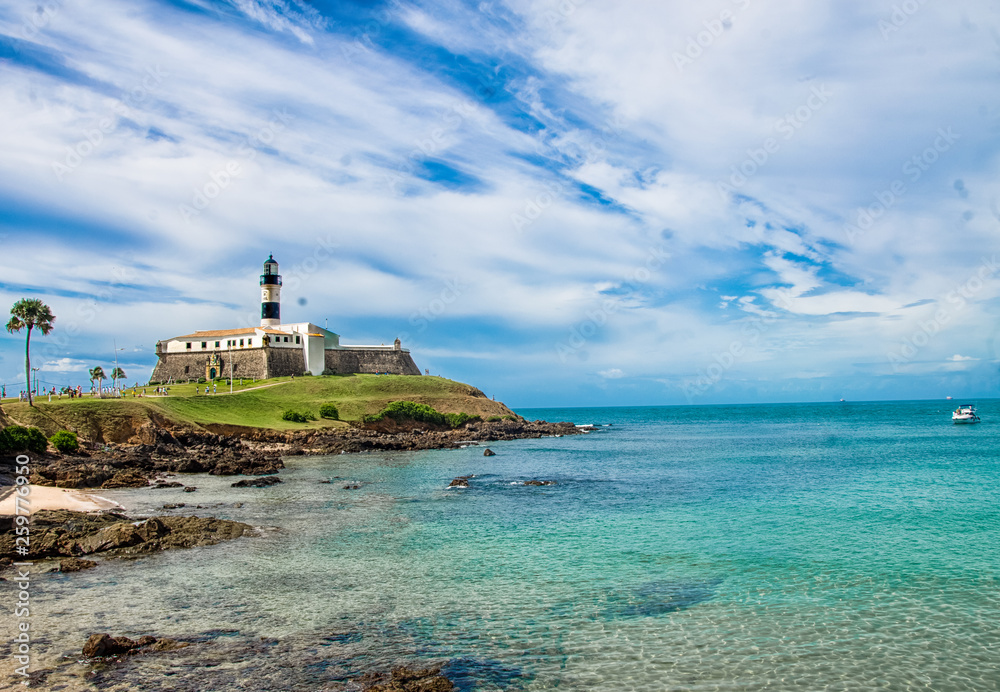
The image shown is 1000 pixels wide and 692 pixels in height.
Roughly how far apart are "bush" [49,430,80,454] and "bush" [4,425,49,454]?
198cm

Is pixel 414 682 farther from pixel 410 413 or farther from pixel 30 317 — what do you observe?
pixel 410 413

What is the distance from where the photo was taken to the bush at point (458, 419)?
304ft

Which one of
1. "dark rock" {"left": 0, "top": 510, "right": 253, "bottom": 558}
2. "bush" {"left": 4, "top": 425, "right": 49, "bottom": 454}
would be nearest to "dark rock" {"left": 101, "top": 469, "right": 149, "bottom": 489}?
"bush" {"left": 4, "top": 425, "right": 49, "bottom": 454}

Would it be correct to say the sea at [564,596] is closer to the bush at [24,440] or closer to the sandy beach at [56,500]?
the sandy beach at [56,500]

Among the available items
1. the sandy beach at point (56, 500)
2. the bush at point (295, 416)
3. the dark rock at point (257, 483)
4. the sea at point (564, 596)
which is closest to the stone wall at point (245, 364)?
the bush at point (295, 416)

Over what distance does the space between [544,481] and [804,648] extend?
26.3 meters

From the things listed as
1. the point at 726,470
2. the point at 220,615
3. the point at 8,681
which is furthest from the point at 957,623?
the point at 726,470

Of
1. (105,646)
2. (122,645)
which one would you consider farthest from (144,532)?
(105,646)

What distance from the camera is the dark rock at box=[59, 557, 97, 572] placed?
16.8 m

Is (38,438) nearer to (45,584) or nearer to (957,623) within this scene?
(45,584)

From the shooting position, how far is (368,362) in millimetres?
113062

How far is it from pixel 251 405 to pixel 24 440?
37705 millimetres

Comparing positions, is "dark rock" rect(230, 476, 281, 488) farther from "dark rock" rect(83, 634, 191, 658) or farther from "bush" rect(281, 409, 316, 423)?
"bush" rect(281, 409, 316, 423)

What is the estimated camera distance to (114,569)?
1705cm
